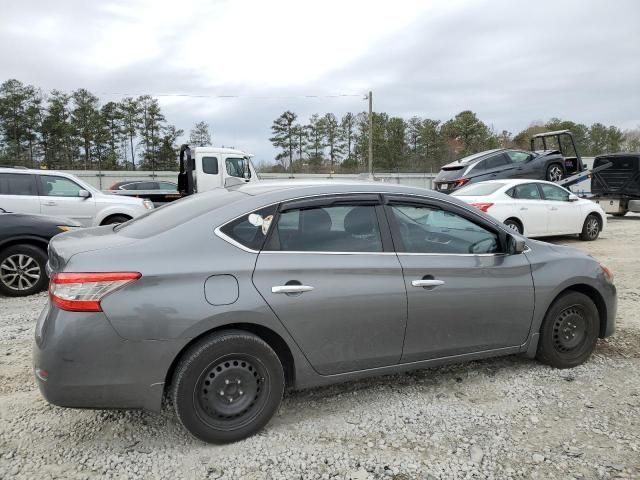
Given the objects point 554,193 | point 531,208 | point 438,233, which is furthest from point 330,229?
point 554,193

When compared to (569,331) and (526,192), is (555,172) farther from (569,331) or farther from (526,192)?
(569,331)

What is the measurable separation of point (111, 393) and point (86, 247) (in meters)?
0.84

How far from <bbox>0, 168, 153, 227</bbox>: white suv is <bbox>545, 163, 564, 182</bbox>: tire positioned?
11623 mm

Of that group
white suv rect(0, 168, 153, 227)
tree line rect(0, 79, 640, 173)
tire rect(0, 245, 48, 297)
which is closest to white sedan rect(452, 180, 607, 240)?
white suv rect(0, 168, 153, 227)

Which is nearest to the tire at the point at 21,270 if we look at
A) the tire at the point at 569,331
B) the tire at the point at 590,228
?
the tire at the point at 569,331

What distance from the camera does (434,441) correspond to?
288 centimetres

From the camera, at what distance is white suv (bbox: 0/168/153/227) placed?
8.63 metres

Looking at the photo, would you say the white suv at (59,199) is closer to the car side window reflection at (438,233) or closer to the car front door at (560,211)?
the car side window reflection at (438,233)

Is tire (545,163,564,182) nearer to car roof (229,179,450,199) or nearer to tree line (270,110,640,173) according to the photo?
car roof (229,179,450,199)

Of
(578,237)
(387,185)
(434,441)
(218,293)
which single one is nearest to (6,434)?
(218,293)

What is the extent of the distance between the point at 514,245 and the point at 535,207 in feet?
24.0

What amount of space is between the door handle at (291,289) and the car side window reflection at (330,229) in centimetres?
24

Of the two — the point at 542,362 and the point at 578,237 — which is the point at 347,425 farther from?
the point at 578,237

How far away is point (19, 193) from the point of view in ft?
28.6
